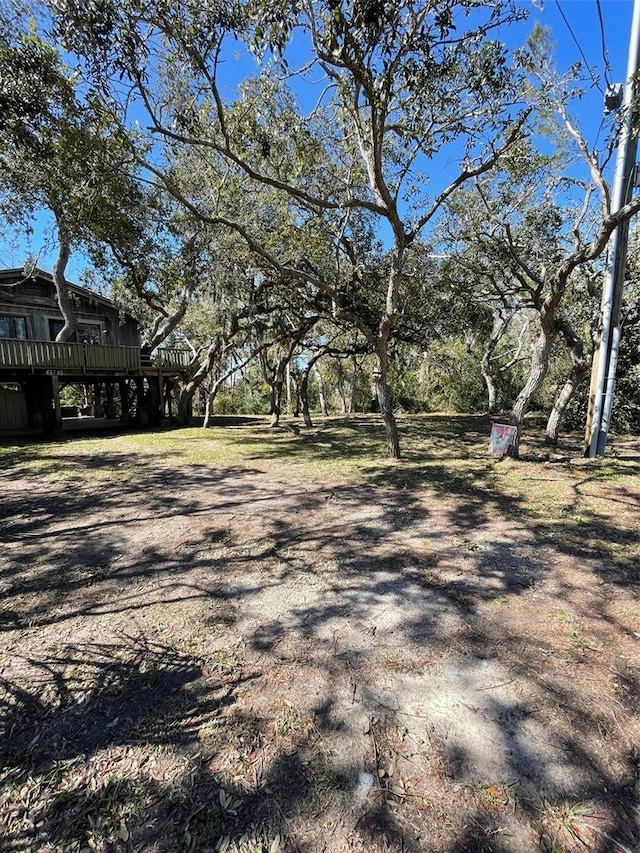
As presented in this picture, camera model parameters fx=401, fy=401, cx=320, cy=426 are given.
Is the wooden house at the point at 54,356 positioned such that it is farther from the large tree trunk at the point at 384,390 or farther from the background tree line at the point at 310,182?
the large tree trunk at the point at 384,390

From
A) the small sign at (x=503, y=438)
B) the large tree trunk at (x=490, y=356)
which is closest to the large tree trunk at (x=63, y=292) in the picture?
the small sign at (x=503, y=438)

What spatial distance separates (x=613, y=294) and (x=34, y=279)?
15.8m

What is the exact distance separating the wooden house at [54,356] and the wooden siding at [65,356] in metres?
0.02

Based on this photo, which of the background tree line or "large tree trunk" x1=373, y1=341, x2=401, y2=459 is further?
"large tree trunk" x1=373, y1=341, x2=401, y2=459

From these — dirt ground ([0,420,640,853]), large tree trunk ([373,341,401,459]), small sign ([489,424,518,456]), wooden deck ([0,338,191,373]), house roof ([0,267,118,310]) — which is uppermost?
house roof ([0,267,118,310])

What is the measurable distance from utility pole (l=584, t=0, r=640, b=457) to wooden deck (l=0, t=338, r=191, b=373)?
13084 mm

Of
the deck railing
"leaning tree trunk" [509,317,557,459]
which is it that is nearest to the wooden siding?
the deck railing

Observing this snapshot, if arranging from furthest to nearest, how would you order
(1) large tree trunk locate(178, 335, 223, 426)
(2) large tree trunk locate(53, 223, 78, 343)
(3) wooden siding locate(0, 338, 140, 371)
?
(1) large tree trunk locate(178, 335, 223, 426)
(2) large tree trunk locate(53, 223, 78, 343)
(3) wooden siding locate(0, 338, 140, 371)

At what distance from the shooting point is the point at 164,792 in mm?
1544

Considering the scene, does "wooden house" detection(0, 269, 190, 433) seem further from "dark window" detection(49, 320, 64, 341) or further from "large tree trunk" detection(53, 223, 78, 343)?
"large tree trunk" detection(53, 223, 78, 343)

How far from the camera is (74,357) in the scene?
1207 cm

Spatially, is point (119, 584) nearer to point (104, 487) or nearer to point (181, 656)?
point (181, 656)

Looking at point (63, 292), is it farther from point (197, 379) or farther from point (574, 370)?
point (574, 370)

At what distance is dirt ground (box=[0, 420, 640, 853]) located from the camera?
1.45m
